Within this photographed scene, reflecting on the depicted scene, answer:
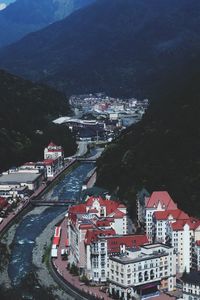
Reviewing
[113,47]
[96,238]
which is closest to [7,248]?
[96,238]

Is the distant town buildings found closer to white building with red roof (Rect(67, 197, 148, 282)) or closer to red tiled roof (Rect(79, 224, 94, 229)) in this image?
white building with red roof (Rect(67, 197, 148, 282))

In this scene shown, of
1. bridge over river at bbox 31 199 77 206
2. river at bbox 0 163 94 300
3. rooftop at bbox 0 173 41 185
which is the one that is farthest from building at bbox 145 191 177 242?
rooftop at bbox 0 173 41 185

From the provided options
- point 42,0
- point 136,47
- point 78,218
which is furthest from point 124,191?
point 42,0

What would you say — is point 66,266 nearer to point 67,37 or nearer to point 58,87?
point 58,87

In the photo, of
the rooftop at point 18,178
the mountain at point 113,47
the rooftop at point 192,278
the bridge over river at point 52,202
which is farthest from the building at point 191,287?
the mountain at point 113,47

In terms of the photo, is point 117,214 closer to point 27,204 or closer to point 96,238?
point 96,238
